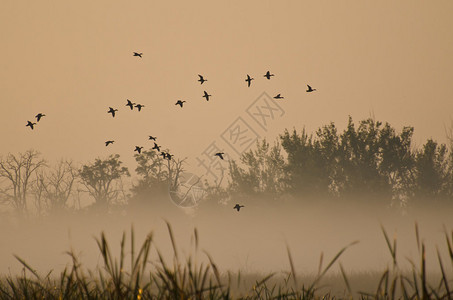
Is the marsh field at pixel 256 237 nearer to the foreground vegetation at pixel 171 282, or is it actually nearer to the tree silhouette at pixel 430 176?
the tree silhouette at pixel 430 176

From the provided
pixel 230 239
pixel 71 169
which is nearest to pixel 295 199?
pixel 230 239

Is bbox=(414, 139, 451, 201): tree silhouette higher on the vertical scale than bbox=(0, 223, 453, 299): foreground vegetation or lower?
higher

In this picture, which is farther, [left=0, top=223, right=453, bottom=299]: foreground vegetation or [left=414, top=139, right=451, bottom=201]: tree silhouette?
[left=414, top=139, right=451, bottom=201]: tree silhouette

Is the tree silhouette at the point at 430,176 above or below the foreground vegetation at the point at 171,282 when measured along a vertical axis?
above

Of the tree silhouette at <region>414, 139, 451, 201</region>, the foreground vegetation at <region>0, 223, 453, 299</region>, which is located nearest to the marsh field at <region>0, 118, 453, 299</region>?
the tree silhouette at <region>414, 139, 451, 201</region>

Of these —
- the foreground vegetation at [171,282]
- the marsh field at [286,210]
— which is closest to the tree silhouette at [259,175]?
the marsh field at [286,210]

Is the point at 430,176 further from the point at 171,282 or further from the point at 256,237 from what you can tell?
the point at 171,282

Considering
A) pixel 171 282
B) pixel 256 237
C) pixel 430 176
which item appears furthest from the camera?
pixel 256 237

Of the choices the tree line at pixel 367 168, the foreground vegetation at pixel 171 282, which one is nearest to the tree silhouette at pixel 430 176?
the tree line at pixel 367 168

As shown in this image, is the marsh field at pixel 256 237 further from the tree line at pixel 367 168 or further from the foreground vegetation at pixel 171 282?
the foreground vegetation at pixel 171 282

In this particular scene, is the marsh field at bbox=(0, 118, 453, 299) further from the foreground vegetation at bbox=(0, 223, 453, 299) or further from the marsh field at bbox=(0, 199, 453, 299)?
the foreground vegetation at bbox=(0, 223, 453, 299)

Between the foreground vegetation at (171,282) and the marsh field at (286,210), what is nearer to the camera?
the foreground vegetation at (171,282)

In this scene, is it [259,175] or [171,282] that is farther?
[259,175]

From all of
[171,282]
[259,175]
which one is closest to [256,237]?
[259,175]
